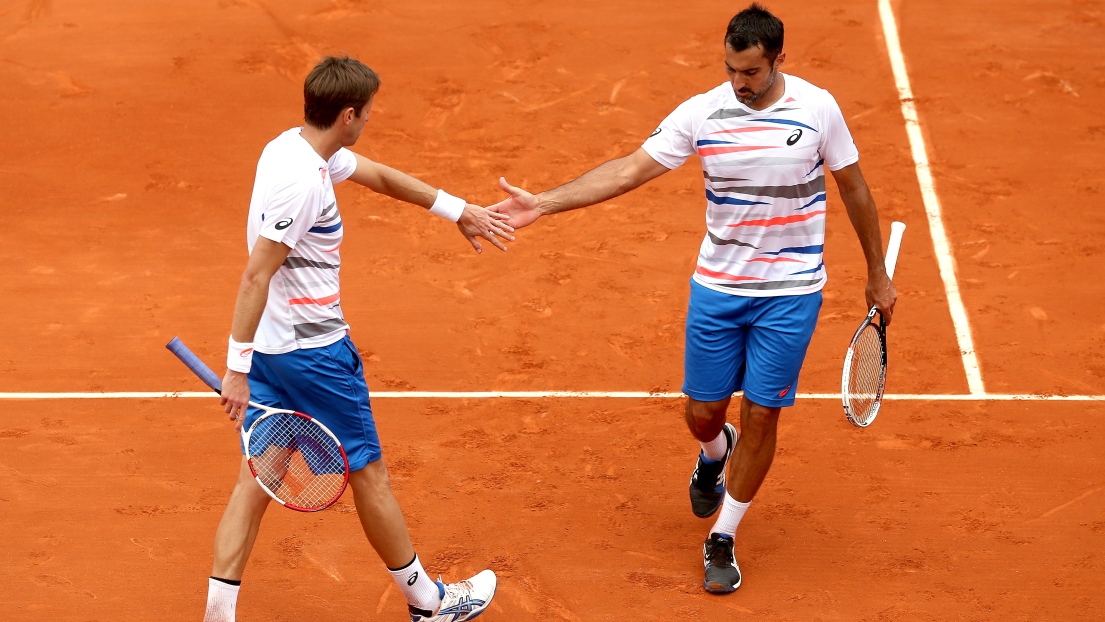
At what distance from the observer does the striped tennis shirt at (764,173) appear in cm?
520

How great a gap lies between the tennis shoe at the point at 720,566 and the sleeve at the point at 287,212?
2555 mm

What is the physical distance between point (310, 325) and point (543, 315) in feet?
12.0

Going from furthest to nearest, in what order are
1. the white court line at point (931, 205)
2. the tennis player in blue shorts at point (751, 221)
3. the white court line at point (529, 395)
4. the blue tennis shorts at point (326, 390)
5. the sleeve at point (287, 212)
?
1. the white court line at point (931, 205)
2. the white court line at point (529, 395)
3. the tennis player in blue shorts at point (751, 221)
4. the blue tennis shorts at point (326, 390)
5. the sleeve at point (287, 212)

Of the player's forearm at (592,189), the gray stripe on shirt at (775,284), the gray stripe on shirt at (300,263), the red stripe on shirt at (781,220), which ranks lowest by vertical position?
the gray stripe on shirt at (775,284)

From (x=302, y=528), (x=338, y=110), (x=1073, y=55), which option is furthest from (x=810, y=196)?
(x=1073, y=55)

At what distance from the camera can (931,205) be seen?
9.63 meters

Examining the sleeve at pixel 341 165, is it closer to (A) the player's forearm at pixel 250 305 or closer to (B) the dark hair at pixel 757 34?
(A) the player's forearm at pixel 250 305

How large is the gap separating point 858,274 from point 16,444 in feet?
18.5

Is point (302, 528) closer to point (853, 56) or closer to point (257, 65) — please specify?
point (257, 65)

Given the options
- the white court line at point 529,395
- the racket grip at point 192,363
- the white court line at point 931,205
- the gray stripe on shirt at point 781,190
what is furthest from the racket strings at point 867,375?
the racket grip at point 192,363

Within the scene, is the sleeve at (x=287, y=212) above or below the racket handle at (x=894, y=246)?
above

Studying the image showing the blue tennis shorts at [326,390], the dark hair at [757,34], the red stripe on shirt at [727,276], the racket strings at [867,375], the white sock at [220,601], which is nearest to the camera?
the blue tennis shorts at [326,390]

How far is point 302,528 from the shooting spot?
6199 millimetres

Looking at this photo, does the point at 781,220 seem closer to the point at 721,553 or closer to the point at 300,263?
the point at 721,553
